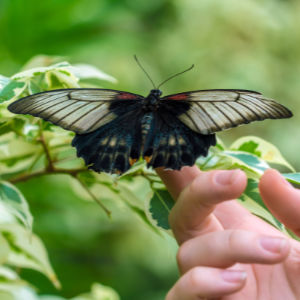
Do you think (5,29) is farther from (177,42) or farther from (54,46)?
(177,42)

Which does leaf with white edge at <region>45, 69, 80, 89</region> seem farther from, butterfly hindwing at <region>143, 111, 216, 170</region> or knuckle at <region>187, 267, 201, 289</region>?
knuckle at <region>187, 267, 201, 289</region>

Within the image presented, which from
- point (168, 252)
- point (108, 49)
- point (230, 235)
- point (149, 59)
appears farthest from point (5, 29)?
point (230, 235)

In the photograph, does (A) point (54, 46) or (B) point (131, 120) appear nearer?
(B) point (131, 120)

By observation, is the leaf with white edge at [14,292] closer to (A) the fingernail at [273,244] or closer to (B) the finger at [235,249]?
(B) the finger at [235,249]

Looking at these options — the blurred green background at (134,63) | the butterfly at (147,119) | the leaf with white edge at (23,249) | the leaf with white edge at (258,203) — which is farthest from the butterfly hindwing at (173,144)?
the blurred green background at (134,63)

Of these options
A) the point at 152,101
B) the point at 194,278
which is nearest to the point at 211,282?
the point at 194,278

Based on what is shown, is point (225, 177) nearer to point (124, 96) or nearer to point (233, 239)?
point (233, 239)

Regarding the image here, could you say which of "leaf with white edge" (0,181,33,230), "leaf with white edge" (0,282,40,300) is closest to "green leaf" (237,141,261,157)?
"leaf with white edge" (0,181,33,230)
